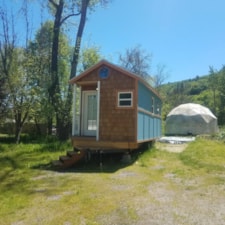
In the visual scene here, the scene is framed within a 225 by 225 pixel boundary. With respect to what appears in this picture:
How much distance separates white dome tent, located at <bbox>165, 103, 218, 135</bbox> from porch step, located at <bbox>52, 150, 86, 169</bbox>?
17164 mm

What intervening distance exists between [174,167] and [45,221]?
5.81 meters

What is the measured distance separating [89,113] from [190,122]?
15.8 m

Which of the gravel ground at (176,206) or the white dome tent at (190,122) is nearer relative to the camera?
the gravel ground at (176,206)

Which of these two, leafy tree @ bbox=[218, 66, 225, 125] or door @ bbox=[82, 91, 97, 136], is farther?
leafy tree @ bbox=[218, 66, 225, 125]

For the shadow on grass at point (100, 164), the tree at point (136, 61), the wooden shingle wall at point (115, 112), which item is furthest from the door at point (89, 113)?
the tree at point (136, 61)

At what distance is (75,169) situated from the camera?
9.33 m

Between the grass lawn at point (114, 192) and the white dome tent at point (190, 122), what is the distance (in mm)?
14567

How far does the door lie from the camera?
460 inches

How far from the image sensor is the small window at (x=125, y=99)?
10211mm

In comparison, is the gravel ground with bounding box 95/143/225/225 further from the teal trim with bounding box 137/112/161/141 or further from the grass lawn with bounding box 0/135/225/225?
the teal trim with bounding box 137/112/161/141

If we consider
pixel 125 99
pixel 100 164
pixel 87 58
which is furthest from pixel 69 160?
pixel 87 58

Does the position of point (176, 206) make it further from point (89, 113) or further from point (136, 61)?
point (136, 61)

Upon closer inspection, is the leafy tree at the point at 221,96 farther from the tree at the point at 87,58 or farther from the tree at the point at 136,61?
the tree at the point at 87,58

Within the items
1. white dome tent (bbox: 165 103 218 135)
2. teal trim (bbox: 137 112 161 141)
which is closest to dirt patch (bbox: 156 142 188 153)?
teal trim (bbox: 137 112 161 141)
